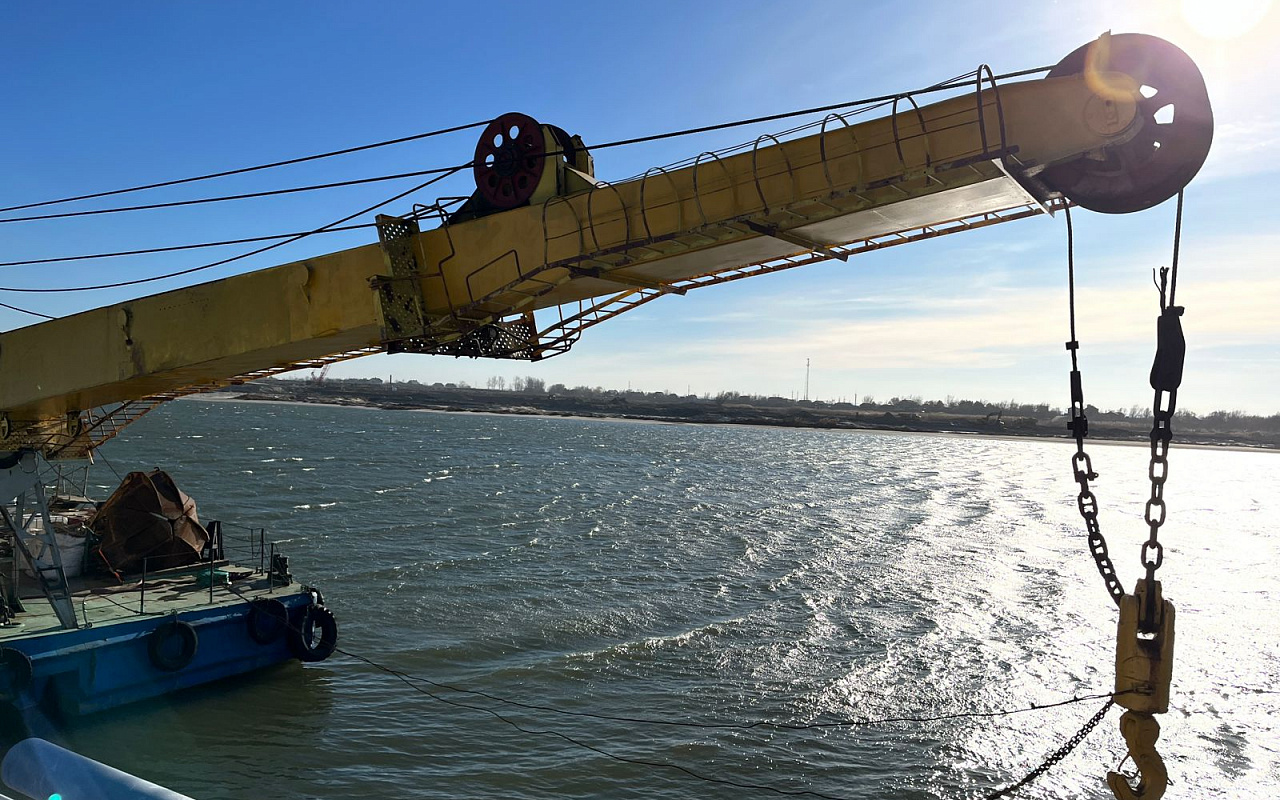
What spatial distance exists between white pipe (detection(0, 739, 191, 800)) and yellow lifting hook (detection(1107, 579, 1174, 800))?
516 cm

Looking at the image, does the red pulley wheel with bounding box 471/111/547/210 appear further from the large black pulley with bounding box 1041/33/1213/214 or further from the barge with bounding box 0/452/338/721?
the barge with bounding box 0/452/338/721

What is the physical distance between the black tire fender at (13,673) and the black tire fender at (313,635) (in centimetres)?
442

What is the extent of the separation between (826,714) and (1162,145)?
1277cm

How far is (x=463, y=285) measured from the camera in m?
8.97

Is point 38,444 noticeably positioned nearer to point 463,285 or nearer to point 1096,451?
point 463,285

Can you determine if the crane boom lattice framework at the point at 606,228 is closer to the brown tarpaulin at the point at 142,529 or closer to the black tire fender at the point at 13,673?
the black tire fender at the point at 13,673

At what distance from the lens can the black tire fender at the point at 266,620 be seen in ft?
49.0

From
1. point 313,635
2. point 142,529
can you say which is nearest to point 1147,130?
point 313,635

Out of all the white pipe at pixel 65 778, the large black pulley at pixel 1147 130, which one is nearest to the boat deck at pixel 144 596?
the white pipe at pixel 65 778

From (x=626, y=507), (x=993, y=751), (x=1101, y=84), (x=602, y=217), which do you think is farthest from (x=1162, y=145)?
(x=626, y=507)

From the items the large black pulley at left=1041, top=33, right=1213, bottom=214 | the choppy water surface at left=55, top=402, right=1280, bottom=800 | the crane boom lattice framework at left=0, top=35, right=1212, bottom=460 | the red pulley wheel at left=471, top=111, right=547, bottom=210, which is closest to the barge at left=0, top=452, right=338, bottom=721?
the choppy water surface at left=55, top=402, right=1280, bottom=800

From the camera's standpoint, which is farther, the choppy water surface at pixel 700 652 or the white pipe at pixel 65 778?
the choppy water surface at pixel 700 652

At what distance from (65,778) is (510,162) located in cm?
754

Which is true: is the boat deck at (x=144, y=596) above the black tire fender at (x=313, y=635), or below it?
above
